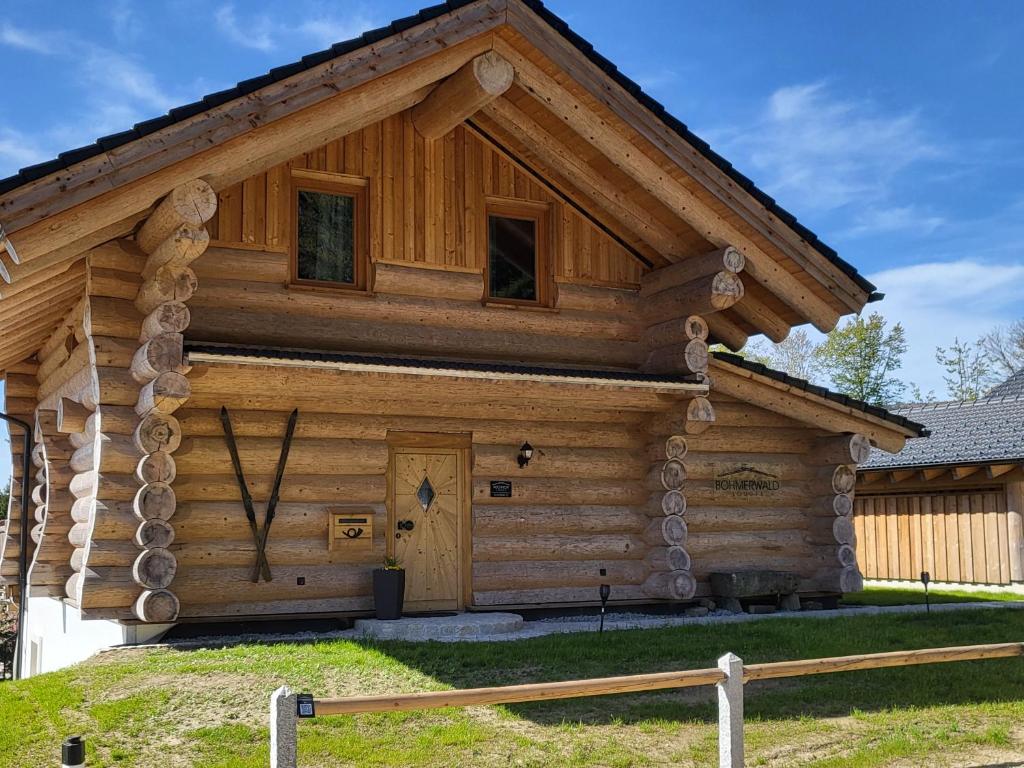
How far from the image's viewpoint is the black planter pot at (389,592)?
12922mm

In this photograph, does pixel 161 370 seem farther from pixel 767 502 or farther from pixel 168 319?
pixel 767 502

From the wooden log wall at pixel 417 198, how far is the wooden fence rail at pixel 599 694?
7355mm

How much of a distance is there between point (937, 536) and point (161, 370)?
16.8 m

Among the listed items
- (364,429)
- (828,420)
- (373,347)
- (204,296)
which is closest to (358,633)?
(364,429)

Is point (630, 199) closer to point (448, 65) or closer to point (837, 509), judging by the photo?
point (448, 65)

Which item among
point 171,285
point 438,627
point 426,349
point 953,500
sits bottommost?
point 438,627

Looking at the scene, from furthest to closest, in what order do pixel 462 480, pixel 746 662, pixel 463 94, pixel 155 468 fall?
pixel 462 480, pixel 463 94, pixel 155 468, pixel 746 662

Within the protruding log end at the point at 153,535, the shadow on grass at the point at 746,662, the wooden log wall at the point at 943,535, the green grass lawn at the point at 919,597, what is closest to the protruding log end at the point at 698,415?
the shadow on grass at the point at 746,662

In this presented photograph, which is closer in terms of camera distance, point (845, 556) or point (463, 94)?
point (463, 94)

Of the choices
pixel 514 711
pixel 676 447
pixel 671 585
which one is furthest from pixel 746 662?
pixel 676 447

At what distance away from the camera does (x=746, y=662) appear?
10.6 metres

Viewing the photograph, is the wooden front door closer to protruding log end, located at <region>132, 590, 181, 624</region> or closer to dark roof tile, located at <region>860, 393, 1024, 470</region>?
protruding log end, located at <region>132, 590, 181, 624</region>

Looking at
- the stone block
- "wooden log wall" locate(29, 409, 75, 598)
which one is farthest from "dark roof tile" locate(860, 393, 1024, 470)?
"wooden log wall" locate(29, 409, 75, 598)

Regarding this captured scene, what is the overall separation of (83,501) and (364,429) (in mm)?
3747
